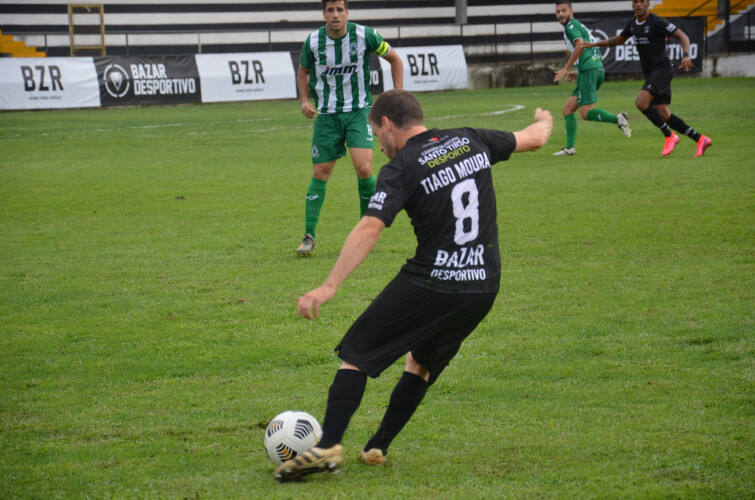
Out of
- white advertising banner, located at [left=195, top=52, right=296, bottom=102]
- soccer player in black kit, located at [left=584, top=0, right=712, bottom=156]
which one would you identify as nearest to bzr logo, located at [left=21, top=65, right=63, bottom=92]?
white advertising banner, located at [left=195, top=52, right=296, bottom=102]

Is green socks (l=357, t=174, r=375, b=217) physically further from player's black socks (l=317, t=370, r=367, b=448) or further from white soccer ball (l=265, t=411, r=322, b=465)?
player's black socks (l=317, t=370, r=367, b=448)

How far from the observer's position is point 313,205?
870cm

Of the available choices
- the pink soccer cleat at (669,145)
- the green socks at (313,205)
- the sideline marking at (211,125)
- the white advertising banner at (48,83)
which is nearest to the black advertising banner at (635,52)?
the sideline marking at (211,125)

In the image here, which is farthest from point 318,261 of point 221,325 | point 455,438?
point 455,438

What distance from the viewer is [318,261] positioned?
27.3 ft

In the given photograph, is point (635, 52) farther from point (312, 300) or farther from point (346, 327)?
point (312, 300)

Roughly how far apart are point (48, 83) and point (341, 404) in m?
26.1

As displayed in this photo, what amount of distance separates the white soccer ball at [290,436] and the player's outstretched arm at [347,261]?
649 millimetres

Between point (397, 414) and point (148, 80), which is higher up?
point (148, 80)

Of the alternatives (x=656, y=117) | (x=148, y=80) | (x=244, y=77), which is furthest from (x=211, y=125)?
(x=656, y=117)

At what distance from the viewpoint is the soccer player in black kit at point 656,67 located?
14.1 m

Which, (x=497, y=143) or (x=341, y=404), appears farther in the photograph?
(x=497, y=143)

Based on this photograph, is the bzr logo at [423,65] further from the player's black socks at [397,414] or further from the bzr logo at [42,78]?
the player's black socks at [397,414]

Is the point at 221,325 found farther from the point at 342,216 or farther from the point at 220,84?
the point at 220,84
